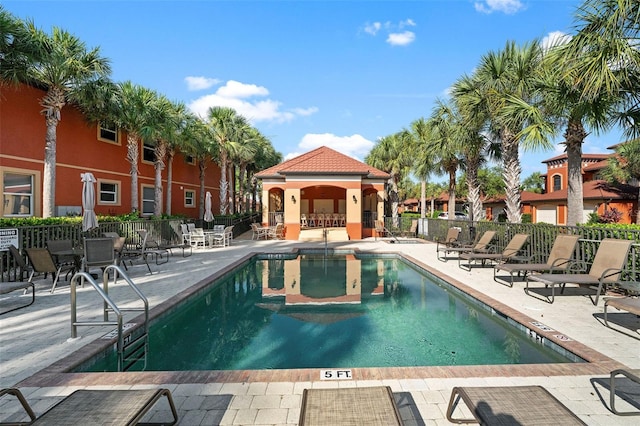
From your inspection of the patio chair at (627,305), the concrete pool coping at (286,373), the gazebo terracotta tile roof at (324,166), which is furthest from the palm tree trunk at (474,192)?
the concrete pool coping at (286,373)

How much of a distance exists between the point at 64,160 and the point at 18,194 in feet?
8.53

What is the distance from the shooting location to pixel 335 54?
19500 millimetres

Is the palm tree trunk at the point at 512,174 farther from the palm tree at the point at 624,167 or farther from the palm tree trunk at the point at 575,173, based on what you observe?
the palm tree at the point at 624,167

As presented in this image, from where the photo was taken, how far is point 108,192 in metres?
18.8

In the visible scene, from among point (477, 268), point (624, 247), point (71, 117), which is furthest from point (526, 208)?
point (71, 117)

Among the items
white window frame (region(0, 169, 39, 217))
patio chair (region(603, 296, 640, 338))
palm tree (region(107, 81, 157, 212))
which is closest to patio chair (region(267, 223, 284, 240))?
palm tree (region(107, 81, 157, 212))

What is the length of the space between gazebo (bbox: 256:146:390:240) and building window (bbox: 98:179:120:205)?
29.1 ft

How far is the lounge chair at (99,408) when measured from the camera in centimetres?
216

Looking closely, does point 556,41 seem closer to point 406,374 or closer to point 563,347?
point 563,347

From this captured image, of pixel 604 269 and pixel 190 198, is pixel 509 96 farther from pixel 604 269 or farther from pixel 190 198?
pixel 190 198

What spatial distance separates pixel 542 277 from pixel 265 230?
17.0 meters

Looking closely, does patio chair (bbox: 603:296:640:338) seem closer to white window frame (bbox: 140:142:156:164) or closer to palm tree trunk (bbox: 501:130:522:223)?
palm tree trunk (bbox: 501:130:522:223)

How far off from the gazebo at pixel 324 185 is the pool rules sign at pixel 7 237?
13.8 m

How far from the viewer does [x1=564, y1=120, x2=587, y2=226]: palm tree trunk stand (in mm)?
9633
